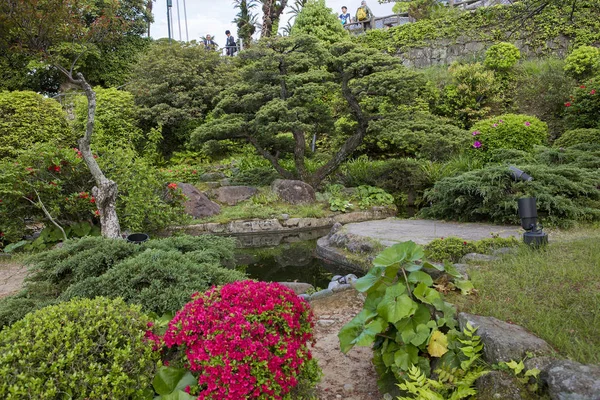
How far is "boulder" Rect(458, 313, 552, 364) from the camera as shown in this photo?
196 centimetres

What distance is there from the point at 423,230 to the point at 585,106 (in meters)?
6.60

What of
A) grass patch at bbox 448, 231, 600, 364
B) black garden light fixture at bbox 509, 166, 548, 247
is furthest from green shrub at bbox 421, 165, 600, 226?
grass patch at bbox 448, 231, 600, 364

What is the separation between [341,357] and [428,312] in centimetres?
90

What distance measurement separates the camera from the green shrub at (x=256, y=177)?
397 inches

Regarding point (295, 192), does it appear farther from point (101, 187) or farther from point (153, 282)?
point (153, 282)

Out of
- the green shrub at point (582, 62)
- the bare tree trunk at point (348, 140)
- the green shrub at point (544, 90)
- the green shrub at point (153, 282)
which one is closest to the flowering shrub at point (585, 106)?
the green shrub at point (544, 90)

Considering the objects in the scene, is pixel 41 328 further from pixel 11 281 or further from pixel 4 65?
pixel 4 65

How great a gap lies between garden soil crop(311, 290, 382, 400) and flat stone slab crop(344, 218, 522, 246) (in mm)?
1928

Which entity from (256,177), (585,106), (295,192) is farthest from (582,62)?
(256,177)

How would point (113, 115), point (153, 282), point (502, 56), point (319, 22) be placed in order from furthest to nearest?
point (319, 22), point (502, 56), point (113, 115), point (153, 282)

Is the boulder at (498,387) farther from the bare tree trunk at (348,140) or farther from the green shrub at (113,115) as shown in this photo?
the green shrub at (113,115)

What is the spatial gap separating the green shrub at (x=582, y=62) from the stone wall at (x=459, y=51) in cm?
238

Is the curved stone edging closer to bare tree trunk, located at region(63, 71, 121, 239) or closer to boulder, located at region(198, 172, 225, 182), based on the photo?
bare tree trunk, located at region(63, 71, 121, 239)

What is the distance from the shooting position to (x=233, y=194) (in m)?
9.20
